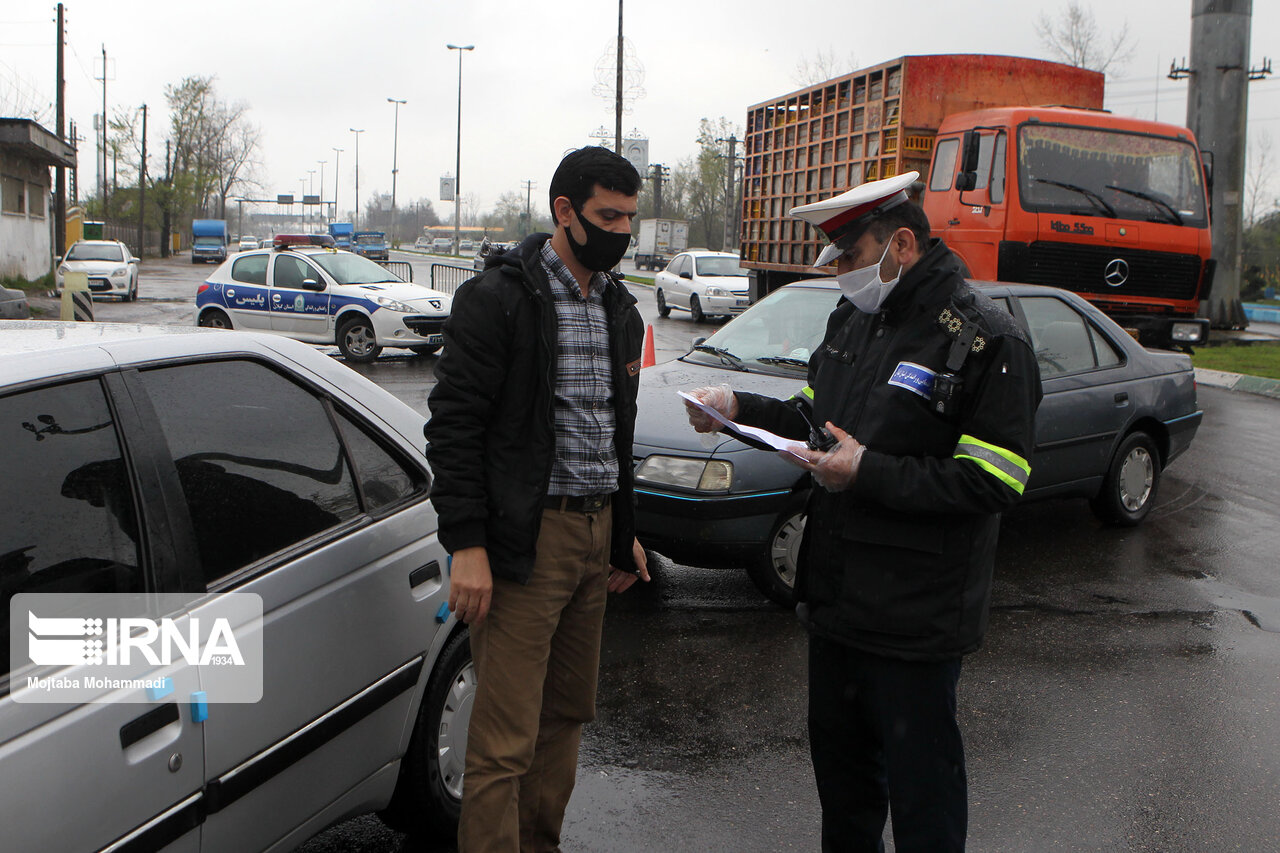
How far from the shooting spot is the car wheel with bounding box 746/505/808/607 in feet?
16.4

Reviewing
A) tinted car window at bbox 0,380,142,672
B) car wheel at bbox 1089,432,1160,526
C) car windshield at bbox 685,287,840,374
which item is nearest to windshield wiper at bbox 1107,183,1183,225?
car wheel at bbox 1089,432,1160,526

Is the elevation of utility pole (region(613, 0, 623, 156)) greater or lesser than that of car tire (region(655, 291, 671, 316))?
greater

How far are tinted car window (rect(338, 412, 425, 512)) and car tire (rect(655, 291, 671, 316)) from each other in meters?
22.9

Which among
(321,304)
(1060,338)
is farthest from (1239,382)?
(321,304)

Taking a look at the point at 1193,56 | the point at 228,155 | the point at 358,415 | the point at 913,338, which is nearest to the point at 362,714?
the point at 358,415

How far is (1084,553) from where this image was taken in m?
6.26

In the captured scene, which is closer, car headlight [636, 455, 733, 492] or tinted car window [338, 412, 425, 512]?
tinted car window [338, 412, 425, 512]

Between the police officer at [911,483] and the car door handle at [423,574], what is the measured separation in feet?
3.35

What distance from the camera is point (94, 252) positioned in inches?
1148

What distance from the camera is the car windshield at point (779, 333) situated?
6094mm

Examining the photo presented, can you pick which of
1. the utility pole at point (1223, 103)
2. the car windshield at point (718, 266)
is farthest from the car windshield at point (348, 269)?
the utility pole at point (1223, 103)

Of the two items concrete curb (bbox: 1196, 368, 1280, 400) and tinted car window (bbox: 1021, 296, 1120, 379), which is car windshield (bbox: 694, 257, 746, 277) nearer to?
concrete curb (bbox: 1196, 368, 1280, 400)

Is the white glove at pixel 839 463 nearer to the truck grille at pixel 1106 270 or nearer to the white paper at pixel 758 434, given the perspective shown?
the white paper at pixel 758 434

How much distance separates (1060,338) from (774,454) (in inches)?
97.5
